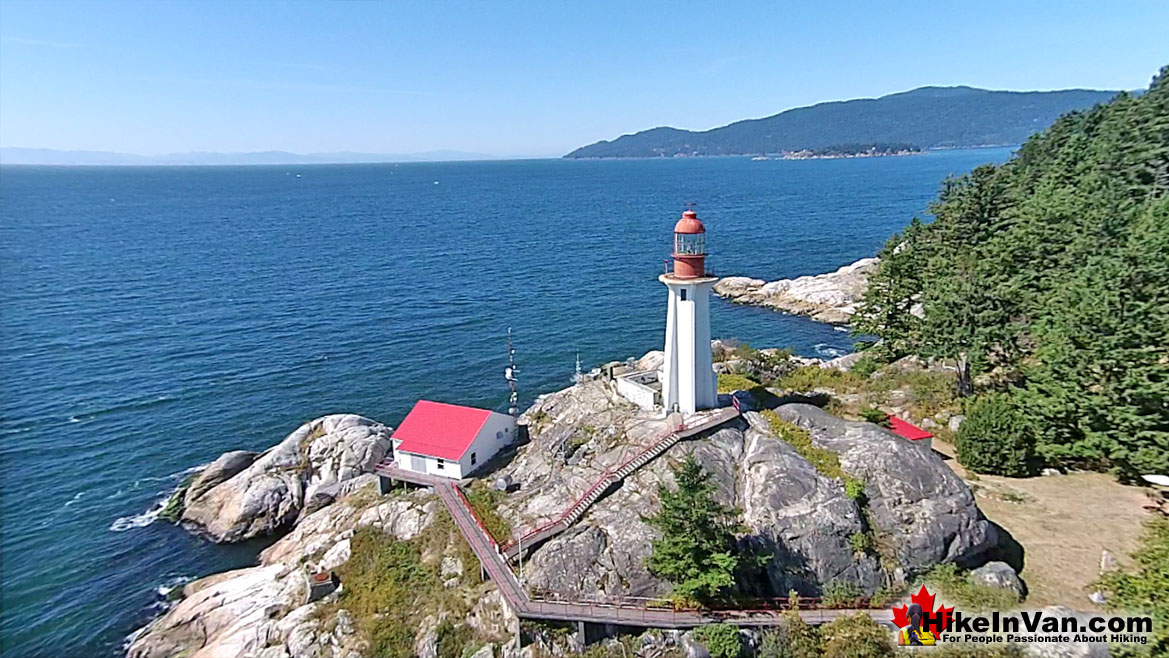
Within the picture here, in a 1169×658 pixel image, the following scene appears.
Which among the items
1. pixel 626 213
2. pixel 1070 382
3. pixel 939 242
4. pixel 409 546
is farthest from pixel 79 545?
pixel 626 213

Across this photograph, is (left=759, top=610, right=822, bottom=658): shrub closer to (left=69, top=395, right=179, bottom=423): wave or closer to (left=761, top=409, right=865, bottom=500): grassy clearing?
(left=761, top=409, right=865, bottom=500): grassy clearing

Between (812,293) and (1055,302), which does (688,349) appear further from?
(812,293)

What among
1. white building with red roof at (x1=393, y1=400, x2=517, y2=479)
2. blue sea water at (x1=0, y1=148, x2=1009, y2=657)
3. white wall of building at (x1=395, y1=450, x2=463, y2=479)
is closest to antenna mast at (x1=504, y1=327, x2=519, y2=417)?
blue sea water at (x1=0, y1=148, x2=1009, y2=657)

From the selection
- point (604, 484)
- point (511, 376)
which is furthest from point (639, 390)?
point (511, 376)

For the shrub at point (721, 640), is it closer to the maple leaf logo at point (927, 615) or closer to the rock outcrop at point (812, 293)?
the maple leaf logo at point (927, 615)

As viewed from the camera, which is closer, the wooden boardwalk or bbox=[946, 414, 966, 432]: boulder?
the wooden boardwalk

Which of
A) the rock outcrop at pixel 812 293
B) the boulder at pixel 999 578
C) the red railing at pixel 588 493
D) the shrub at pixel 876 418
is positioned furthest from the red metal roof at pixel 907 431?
the rock outcrop at pixel 812 293

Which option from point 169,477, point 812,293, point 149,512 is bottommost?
point 149,512
